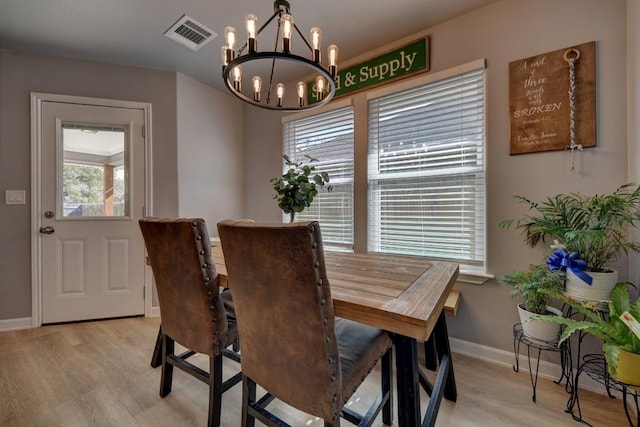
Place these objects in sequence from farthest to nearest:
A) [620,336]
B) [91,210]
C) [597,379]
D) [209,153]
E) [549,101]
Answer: [209,153]
[91,210]
[549,101]
[597,379]
[620,336]

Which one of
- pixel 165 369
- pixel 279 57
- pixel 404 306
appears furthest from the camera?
pixel 165 369

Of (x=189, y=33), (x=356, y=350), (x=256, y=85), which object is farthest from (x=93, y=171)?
(x=356, y=350)

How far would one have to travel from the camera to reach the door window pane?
2.73m

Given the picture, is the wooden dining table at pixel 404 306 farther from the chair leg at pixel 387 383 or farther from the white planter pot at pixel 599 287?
the white planter pot at pixel 599 287

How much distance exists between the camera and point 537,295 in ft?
5.37

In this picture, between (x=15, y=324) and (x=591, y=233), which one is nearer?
(x=591, y=233)

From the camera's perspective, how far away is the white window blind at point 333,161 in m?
2.75

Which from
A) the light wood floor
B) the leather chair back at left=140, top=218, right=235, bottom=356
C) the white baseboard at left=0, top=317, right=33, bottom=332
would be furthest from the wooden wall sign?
the white baseboard at left=0, top=317, right=33, bottom=332

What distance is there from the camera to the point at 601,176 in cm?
167

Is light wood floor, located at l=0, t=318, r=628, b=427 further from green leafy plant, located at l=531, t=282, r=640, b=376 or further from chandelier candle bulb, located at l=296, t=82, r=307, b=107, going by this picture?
chandelier candle bulb, located at l=296, t=82, r=307, b=107

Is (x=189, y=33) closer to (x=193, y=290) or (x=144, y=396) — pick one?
(x=193, y=290)

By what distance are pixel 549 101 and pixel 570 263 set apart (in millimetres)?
992

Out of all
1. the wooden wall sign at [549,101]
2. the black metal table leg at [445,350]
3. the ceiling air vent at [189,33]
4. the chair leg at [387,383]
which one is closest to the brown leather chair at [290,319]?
the chair leg at [387,383]

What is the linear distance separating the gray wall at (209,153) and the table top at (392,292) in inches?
68.7
